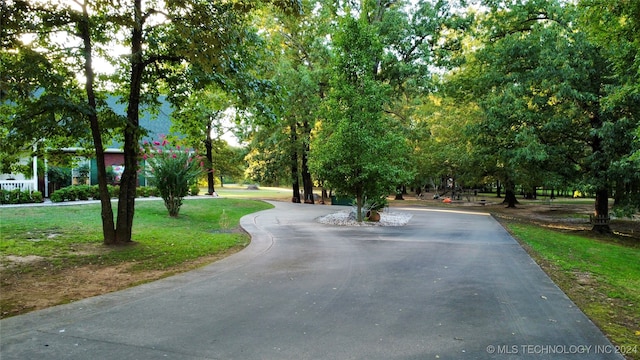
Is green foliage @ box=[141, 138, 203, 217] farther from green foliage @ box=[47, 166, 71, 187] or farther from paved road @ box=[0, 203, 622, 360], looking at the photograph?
green foliage @ box=[47, 166, 71, 187]

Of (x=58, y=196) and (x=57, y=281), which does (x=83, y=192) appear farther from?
(x=57, y=281)

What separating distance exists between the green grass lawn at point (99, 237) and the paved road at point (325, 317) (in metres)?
1.73

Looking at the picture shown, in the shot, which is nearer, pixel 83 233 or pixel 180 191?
pixel 83 233

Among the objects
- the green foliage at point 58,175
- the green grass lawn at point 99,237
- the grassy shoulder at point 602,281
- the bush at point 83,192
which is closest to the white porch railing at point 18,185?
the green foliage at point 58,175

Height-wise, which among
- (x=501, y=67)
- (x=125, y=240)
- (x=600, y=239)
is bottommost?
(x=600, y=239)

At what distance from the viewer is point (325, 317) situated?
4.49 m

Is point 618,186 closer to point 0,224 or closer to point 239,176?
point 0,224

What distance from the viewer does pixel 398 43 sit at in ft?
70.5

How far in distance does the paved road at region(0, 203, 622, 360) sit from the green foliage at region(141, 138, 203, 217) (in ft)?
25.6

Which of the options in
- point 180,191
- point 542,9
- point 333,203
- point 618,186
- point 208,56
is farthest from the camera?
point 333,203

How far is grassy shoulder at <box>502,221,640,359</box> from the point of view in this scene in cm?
434

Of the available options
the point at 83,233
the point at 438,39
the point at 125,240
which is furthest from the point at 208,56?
the point at 438,39

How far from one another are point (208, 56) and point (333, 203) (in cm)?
2073

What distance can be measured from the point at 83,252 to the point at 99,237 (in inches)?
71.4
